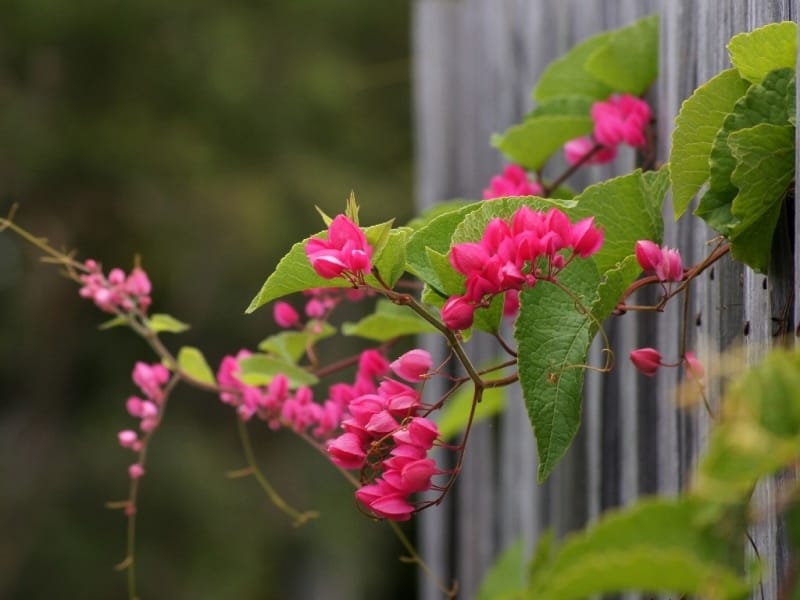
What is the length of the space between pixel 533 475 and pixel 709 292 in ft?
2.62

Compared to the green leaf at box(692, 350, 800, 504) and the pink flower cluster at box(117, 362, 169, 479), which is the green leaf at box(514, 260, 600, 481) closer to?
the green leaf at box(692, 350, 800, 504)

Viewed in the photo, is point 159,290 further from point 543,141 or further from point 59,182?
point 543,141

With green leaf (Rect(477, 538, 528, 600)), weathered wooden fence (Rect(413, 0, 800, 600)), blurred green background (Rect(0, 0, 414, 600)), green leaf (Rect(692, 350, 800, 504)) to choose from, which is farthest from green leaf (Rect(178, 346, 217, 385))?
blurred green background (Rect(0, 0, 414, 600))

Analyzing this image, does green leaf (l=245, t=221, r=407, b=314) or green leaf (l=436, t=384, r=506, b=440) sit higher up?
green leaf (l=245, t=221, r=407, b=314)

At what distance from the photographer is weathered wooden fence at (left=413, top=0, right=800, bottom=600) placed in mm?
950

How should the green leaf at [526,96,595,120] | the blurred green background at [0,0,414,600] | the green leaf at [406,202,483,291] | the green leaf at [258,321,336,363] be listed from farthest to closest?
the blurred green background at [0,0,414,600], the green leaf at [526,96,595,120], the green leaf at [258,321,336,363], the green leaf at [406,202,483,291]

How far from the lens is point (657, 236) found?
85 centimetres

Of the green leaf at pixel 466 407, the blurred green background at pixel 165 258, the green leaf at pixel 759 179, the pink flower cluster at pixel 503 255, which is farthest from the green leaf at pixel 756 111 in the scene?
the blurred green background at pixel 165 258

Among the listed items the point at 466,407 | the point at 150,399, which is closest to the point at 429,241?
the point at 150,399

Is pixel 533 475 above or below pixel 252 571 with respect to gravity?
above

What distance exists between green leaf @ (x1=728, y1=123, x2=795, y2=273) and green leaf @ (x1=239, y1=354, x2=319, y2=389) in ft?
1.49

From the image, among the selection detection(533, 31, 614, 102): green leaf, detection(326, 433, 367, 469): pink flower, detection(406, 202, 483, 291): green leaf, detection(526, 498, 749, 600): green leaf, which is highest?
detection(533, 31, 614, 102): green leaf

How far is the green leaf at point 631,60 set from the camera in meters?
1.24

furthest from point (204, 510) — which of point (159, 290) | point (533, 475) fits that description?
point (533, 475)
